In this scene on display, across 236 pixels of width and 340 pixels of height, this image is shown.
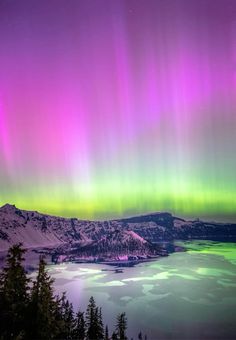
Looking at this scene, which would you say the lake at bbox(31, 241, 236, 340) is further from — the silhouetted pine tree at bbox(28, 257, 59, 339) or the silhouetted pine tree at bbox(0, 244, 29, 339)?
the silhouetted pine tree at bbox(0, 244, 29, 339)

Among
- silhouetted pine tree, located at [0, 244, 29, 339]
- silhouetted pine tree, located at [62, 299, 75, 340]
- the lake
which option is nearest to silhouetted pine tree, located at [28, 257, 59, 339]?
silhouetted pine tree, located at [0, 244, 29, 339]

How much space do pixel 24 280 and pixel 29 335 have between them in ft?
11.7

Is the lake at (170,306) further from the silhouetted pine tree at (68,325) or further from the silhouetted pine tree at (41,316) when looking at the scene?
the silhouetted pine tree at (41,316)

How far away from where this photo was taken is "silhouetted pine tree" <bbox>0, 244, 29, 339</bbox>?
20.5 m

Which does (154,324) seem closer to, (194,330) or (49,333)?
(194,330)

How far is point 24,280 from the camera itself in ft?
69.0

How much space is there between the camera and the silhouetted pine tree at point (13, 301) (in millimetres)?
20469

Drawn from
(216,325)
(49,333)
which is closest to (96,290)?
(216,325)

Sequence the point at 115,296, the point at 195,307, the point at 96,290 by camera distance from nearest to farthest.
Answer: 1. the point at 195,307
2. the point at 115,296
3. the point at 96,290

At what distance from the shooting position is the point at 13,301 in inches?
820

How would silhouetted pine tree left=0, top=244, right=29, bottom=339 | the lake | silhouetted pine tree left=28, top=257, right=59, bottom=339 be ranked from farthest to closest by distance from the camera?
the lake
silhouetted pine tree left=28, top=257, right=59, bottom=339
silhouetted pine tree left=0, top=244, right=29, bottom=339

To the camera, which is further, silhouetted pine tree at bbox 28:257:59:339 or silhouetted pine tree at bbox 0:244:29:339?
silhouetted pine tree at bbox 28:257:59:339

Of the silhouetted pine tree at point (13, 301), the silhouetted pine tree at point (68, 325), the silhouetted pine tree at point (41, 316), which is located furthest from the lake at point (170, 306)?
the silhouetted pine tree at point (13, 301)

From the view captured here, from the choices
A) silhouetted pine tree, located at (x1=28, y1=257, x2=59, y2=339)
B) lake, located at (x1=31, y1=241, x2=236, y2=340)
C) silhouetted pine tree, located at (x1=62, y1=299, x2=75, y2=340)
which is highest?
silhouetted pine tree, located at (x1=28, y1=257, x2=59, y2=339)
